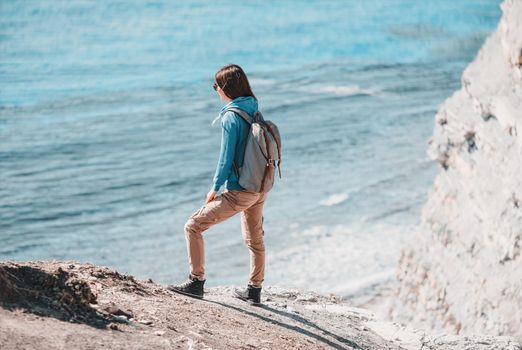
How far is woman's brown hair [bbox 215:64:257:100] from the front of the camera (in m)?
6.93

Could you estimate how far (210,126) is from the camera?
102 feet

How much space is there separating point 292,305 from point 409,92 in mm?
27709

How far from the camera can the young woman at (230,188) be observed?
6832mm

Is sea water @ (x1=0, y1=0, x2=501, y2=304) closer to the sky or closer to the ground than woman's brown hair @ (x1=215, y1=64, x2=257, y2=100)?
closer to the ground

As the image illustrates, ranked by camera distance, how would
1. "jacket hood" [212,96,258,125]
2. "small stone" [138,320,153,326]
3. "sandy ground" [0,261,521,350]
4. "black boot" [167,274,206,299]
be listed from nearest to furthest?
"sandy ground" [0,261,521,350] < "small stone" [138,320,153,326] < "jacket hood" [212,96,258,125] < "black boot" [167,274,206,299]

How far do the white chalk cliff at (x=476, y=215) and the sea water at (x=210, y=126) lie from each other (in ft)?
13.2

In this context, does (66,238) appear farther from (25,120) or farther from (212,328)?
(212,328)

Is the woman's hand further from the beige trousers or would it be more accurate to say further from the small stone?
the small stone

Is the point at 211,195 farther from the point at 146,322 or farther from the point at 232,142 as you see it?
the point at 146,322

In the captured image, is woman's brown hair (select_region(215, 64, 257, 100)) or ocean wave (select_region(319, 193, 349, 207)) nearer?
woman's brown hair (select_region(215, 64, 257, 100))

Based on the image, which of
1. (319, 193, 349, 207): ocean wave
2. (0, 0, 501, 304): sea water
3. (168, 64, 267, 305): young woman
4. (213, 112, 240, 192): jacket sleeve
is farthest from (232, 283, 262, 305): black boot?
(319, 193, 349, 207): ocean wave

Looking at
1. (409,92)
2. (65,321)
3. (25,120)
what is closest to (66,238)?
(25,120)

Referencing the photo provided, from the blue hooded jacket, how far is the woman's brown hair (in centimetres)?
6

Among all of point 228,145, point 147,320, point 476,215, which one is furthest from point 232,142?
point 476,215
